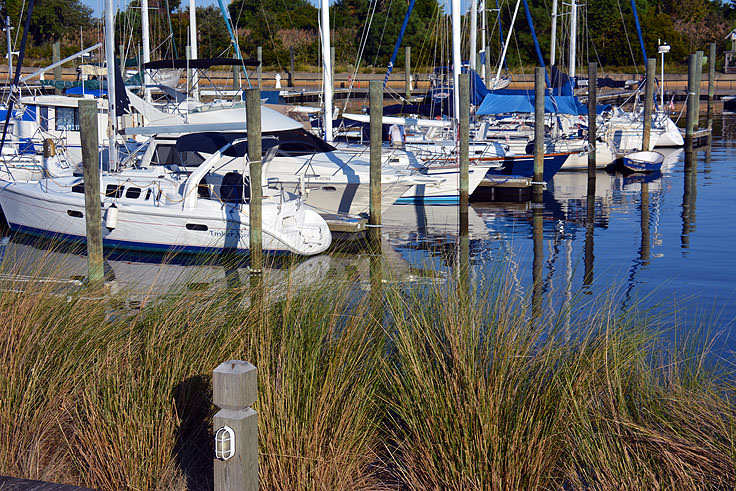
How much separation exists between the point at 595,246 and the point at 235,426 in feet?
47.8

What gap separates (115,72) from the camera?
19.3m

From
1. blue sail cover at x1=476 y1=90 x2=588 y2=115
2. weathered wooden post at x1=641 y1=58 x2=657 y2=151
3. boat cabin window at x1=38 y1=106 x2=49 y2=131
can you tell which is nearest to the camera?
boat cabin window at x1=38 y1=106 x2=49 y2=131

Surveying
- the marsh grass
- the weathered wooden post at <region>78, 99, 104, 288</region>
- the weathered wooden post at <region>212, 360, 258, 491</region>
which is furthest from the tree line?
the weathered wooden post at <region>212, 360, 258, 491</region>

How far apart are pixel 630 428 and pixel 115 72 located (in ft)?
54.8

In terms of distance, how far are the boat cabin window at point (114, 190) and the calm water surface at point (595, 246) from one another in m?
1.31

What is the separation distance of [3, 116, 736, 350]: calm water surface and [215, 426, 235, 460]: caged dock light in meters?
2.54

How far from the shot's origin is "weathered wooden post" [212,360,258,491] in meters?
4.69

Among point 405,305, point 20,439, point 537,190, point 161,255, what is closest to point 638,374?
point 405,305

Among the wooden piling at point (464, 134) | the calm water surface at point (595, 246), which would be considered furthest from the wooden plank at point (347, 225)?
the wooden piling at point (464, 134)

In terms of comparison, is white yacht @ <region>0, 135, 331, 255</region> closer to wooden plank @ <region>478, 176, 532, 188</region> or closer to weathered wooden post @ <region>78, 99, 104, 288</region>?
weathered wooden post @ <region>78, 99, 104, 288</region>

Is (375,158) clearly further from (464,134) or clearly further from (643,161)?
(643,161)

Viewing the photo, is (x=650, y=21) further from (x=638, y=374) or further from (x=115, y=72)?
(x=638, y=374)

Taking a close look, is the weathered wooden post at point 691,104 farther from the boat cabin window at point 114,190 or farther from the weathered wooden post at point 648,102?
the boat cabin window at point 114,190

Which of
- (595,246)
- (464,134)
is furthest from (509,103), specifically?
(595,246)
